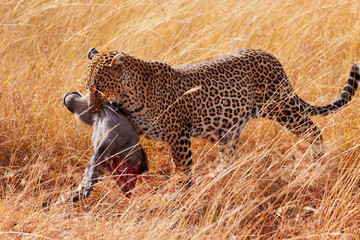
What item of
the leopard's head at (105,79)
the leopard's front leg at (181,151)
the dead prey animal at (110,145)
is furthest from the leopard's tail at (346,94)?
the leopard's head at (105,79)

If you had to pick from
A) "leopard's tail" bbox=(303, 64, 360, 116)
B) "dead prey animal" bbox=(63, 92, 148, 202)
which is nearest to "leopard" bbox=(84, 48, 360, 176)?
"leopard's tail" bbox=(303, 64, 360, 116)

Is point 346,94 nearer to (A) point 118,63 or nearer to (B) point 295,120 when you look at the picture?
(B) point 295,120

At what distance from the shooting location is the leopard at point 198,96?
4.51 meters

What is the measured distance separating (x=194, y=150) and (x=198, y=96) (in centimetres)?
80

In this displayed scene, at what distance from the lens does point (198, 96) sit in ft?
16.6

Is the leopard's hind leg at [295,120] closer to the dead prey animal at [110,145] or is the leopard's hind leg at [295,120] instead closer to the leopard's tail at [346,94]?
the leopard's tail at [346,94]

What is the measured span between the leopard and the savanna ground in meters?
0.21

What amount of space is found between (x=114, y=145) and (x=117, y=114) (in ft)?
0.95

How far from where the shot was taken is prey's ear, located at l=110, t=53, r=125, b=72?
14.3ft

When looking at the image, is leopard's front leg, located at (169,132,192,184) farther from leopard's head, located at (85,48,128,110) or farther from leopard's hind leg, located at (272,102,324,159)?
leopard's hind leg, located at (272,102,324,159)

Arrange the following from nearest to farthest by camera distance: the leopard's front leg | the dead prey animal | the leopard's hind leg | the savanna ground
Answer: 1. the savanna ground
2. the dead prey animal
3. the leopard's front leg
4. the leopard's hind leg

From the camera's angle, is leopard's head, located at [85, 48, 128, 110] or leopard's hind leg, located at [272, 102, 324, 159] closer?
leopard's head, located at [85, 48, 128, 110]

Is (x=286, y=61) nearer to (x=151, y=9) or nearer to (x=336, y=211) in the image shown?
(x=151, y=9)

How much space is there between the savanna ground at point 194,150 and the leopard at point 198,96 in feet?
0.70
